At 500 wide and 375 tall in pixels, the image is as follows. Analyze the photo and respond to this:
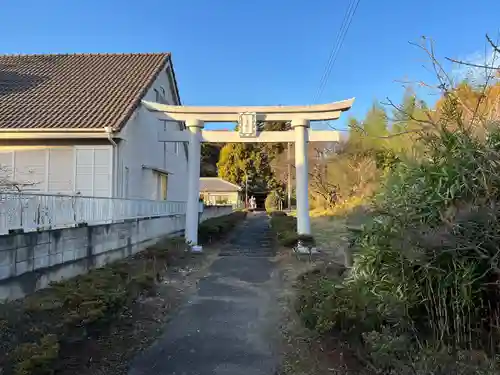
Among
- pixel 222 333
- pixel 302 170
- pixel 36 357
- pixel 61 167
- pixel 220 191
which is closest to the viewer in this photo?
pixel 36 357

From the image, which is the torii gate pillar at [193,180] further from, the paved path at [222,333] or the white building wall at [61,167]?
the paved path at [222,333]

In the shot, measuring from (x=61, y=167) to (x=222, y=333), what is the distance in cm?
837

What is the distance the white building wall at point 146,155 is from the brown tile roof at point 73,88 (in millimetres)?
554

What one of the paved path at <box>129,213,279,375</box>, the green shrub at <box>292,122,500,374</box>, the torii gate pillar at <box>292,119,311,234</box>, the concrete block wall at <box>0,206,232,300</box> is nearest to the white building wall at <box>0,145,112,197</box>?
the concrete block wall at <box>0,206,232,300</box>

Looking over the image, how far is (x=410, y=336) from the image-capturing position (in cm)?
386

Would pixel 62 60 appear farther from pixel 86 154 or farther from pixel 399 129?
pixel 399 129

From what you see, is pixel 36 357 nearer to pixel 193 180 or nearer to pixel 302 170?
pixel 193 180

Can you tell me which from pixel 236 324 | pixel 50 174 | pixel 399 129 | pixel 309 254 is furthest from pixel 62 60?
pixel 399 129

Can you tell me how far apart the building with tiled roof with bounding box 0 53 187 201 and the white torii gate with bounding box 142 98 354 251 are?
1.57 m

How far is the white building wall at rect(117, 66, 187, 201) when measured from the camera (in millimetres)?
12352

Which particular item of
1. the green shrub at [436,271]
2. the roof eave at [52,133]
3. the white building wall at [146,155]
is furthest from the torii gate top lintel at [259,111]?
the green shrub at [436,271]

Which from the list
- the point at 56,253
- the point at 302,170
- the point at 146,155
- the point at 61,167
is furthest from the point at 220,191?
the point at 56,253

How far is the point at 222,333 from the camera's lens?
5398 millimetres

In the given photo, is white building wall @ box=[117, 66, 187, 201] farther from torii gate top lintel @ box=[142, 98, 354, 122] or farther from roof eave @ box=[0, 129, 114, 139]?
torii gate top lintel @ box=[142, 98, 354, 122]
